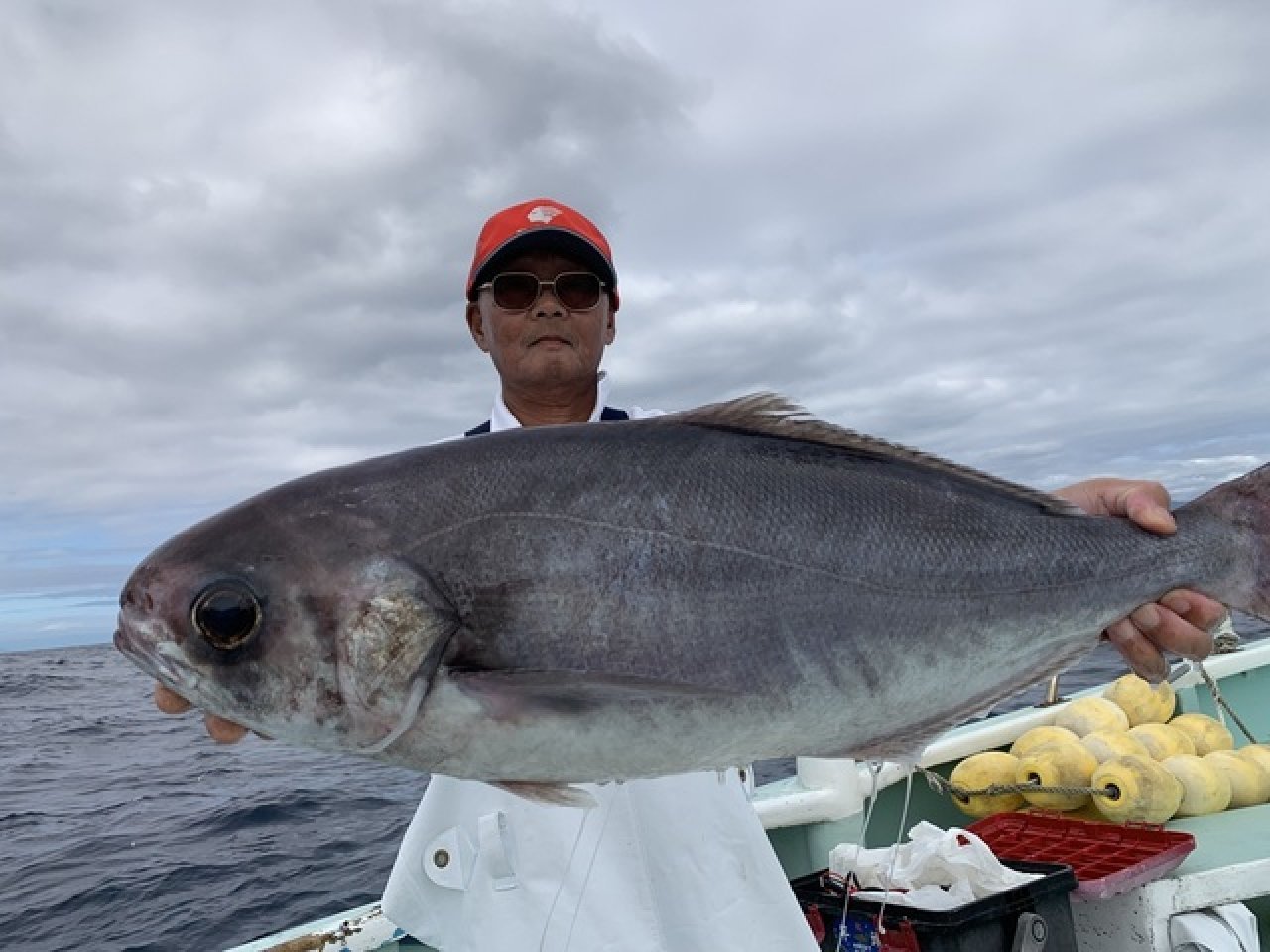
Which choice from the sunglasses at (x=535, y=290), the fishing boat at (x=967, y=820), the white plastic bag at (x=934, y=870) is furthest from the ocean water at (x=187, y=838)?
the white plastic bag at (x=934, y=870)

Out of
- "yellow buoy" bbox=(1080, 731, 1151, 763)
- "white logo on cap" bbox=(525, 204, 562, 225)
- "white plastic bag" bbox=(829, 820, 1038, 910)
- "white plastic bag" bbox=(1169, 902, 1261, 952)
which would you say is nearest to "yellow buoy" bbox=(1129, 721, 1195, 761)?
"yellow buoy" bbox=(1080, 731, 1151, 763)

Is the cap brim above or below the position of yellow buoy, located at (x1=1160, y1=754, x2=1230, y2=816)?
above

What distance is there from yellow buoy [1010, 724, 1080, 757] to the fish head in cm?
A: 570

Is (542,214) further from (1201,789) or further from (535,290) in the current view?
(1201,789)

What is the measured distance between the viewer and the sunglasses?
3.76 m

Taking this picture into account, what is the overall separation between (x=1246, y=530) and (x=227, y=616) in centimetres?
297

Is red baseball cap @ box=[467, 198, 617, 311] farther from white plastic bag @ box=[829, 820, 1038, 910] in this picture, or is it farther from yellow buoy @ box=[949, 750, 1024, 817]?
yellow buoy @ box=[949, 750, 1024, 817]

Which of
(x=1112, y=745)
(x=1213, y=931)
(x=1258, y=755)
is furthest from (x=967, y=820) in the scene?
(x=1213, y=931)

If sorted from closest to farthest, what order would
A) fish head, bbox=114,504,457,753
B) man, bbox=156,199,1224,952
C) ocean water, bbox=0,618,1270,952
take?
fish head, bbox=114,504,457,753 → man, bbox=156,199,1224,952 → ocean water, bbox=0,618,1270,952

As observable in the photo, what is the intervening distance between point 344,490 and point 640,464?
0.82 metres

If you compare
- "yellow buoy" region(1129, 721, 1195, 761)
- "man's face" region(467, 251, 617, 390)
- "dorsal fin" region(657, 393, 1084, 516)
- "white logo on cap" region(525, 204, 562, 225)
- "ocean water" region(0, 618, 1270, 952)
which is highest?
"white logo on cap" region(525, 204, 562, 225)

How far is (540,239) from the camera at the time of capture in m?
3.68

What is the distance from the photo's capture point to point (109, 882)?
10734mm

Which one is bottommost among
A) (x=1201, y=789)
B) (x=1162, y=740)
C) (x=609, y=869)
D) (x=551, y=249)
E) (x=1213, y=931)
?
(x=1213, y=931)
